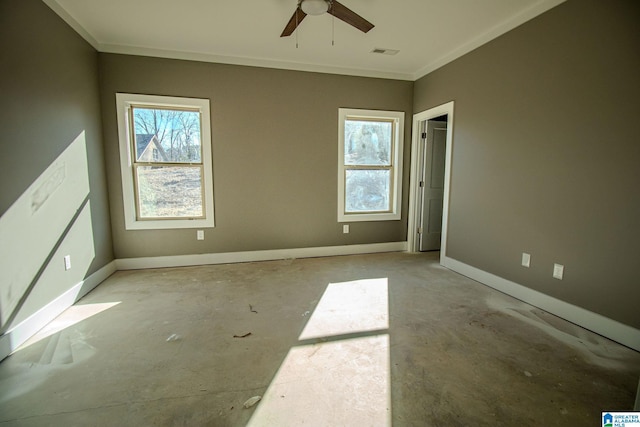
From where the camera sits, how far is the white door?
436 cm

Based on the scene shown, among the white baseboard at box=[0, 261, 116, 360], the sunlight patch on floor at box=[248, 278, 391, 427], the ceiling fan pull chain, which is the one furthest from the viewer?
the ceiling fan pull chain

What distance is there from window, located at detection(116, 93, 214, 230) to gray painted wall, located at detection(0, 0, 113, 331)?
0.35 m

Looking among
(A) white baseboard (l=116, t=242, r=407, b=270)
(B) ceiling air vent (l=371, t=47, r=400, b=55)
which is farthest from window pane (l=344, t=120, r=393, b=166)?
(A) white baseboard (l=116, t=242, r=407, b=270)

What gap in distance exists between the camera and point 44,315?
2.30 meters

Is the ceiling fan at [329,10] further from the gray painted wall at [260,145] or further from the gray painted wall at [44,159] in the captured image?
the gray painted wall at [44,159]

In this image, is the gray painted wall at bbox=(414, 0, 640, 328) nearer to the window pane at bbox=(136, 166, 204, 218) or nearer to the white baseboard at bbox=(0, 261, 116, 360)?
the window pane at bbox=(136, 166, 204, 218)

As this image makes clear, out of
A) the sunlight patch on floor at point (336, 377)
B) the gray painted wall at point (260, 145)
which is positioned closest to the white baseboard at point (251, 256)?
the gray painted wall at point (260, 145)

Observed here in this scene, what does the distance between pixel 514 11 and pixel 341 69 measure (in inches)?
81.4

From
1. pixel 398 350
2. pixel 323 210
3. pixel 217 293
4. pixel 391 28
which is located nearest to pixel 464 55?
pixel 391 28

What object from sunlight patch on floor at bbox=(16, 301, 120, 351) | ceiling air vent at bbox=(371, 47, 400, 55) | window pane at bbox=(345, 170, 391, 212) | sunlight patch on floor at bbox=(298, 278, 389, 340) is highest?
ceiling air vent at bbox=(371, 47, 400, 55)

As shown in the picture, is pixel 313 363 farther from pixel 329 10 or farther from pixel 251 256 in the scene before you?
pixel 329 10

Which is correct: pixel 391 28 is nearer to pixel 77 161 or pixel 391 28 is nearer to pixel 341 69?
pixel 341 69

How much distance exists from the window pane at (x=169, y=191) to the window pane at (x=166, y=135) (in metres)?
0.14

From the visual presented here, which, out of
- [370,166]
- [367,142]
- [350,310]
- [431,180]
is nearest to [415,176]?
[431,180]
